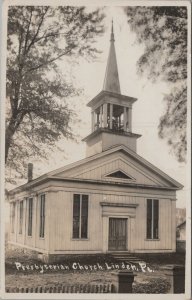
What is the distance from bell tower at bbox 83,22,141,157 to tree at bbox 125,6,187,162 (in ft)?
0.88

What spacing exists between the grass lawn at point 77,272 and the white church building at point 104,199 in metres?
0.09

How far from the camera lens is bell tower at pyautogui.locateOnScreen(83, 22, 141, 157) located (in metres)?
4.07

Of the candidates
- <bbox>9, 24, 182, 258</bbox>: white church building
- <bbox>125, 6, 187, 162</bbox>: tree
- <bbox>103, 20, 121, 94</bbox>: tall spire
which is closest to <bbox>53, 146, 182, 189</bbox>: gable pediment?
<bbox>9, 24, 182, 258</bbox>: white church building

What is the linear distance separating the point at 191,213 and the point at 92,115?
130 centimetres

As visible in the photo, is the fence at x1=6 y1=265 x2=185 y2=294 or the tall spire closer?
the fence at x1=6 y1=265 x2=185 y2=294

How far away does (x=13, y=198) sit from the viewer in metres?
4.02

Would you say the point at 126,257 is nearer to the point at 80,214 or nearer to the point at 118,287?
the point at 118,287

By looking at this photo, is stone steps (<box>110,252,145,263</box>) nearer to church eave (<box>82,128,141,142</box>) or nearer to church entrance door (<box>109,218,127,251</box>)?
church entrance door (<box>109,218,127,251</box>)

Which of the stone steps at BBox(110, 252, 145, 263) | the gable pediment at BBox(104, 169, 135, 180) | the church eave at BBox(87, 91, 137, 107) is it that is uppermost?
the church eave at BBox(87, 91, 137, 107)

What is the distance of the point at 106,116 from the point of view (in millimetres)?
4180

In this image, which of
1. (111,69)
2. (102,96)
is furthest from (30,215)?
(111,69)

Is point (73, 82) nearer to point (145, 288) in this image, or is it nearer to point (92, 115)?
point (92, 115)

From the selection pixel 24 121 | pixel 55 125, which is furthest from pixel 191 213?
pixel 24 121

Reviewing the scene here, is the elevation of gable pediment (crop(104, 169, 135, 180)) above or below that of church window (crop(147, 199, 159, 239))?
above
